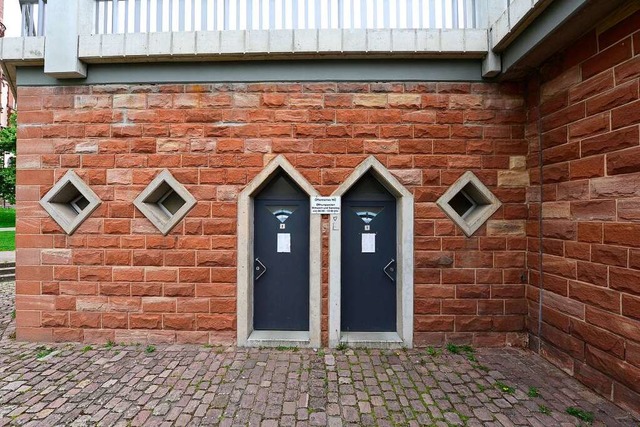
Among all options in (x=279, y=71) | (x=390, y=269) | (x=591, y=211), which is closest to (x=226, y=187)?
(x=279, y=71)

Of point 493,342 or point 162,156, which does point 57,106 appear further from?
point 493,342

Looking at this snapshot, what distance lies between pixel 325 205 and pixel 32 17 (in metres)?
4.76

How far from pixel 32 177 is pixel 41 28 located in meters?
2.03

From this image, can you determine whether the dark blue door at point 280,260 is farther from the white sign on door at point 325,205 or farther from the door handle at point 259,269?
the white sign on door at point 325,205

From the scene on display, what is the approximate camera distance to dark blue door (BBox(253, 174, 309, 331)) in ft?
13.8

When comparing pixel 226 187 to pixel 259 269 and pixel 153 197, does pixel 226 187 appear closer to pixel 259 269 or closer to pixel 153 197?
pixel 153 197

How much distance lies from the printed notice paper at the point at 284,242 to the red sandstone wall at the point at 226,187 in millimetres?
538

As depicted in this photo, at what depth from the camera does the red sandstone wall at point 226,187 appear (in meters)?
3.99

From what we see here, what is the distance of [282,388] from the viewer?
10.1ft

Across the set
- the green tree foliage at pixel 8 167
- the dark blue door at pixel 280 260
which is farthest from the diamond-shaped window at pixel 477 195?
the green tree foliage at pixel 8 167

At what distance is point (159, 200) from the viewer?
13.8 ft

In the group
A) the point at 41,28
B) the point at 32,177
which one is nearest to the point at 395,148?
the point at 32,177

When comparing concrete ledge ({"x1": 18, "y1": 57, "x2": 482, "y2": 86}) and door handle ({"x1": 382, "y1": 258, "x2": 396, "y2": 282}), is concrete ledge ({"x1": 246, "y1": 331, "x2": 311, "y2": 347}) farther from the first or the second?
concrete ledge ({"x1": 18, "y1": 57, "x2": 482, "y2": 86})

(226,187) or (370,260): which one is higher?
(226,187)
